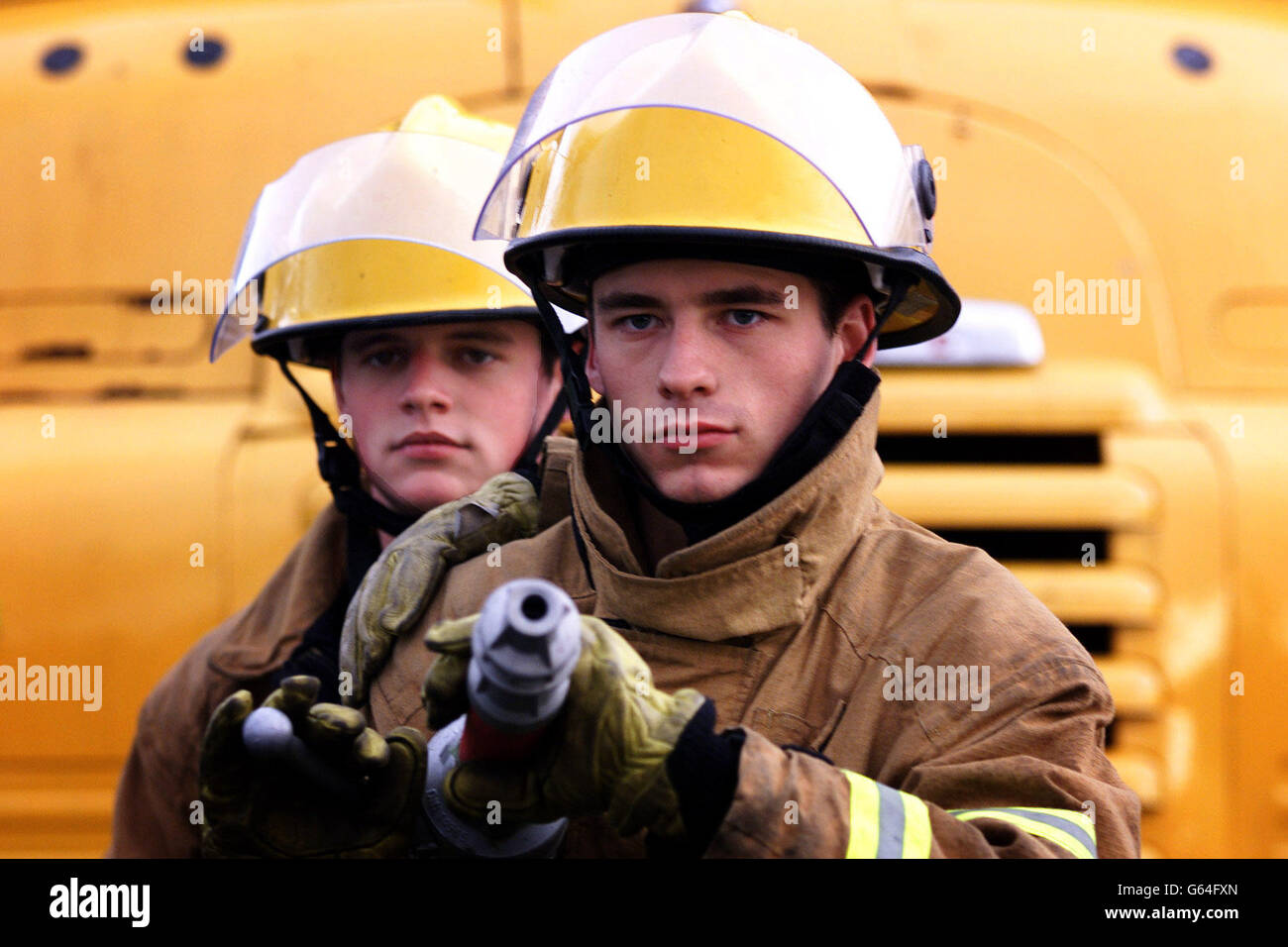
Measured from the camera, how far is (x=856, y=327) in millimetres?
2164

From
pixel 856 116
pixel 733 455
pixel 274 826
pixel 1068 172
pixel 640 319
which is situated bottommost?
pixel 274 826

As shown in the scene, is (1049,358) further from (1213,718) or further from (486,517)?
(486,517)

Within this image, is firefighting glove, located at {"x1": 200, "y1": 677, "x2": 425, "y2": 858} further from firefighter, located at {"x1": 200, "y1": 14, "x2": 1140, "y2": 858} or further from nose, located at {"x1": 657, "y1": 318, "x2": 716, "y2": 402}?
nose, located at {"x1": 657, "y1": 318, "x2": 716, "y2": 402}

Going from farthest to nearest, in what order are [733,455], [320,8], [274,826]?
[320,8], [733,455], [274,826]

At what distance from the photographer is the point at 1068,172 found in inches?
144

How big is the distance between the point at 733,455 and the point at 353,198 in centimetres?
135

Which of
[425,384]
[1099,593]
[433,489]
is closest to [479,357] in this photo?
[425,384]


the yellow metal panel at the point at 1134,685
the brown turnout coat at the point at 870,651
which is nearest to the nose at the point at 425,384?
the brown turnout coat at the point at 870,651

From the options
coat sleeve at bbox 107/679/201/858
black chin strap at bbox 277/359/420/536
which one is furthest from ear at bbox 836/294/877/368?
coat sleeve at bbox 107/679/201/858

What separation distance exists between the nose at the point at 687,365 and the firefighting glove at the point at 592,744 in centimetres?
48

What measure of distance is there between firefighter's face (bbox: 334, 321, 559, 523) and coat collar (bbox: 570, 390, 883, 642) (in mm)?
943

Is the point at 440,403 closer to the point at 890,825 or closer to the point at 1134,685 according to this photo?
the point at 890,825

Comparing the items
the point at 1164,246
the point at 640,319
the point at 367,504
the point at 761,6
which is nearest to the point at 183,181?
the point at 367,504

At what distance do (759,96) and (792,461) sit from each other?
510 mm
